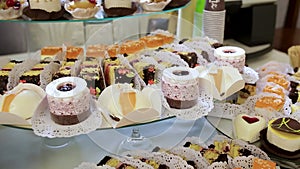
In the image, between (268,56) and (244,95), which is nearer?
(244,95)

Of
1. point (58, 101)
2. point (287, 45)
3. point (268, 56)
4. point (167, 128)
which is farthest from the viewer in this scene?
point (287, 45)

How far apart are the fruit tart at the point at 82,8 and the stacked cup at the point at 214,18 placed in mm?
433

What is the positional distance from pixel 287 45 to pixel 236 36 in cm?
99

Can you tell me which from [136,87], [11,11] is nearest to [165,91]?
[136,87]

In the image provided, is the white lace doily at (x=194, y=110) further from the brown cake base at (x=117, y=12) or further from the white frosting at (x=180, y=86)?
the brown cake base at (x=117, y=12)

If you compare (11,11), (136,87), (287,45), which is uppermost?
(11,11)

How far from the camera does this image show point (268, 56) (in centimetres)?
180

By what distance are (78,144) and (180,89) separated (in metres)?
0.35

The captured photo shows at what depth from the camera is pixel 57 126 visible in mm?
895

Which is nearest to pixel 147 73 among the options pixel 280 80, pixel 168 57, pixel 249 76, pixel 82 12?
pixel 168 57

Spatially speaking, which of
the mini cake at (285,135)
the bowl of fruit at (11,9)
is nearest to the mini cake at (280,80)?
the mini cake at (285,135)

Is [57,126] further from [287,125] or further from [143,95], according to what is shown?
[287,125]

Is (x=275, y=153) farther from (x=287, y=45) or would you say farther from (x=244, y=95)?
(x=287, y=45)

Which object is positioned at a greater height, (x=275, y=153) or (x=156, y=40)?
(x=156, y=40)
